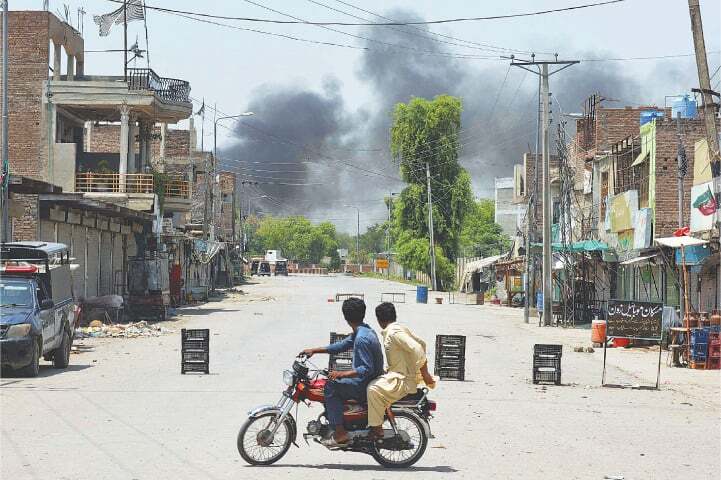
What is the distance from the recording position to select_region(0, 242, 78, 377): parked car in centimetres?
1847

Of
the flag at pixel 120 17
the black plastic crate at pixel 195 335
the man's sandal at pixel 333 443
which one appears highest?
the flag at pixel 120 17

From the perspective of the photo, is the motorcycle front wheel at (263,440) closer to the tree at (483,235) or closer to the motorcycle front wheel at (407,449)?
the motorcycle front wheel at (407,449)

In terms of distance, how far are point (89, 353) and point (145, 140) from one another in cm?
2792

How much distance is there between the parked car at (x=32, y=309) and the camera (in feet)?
60.6

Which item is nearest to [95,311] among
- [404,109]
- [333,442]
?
[333,442]

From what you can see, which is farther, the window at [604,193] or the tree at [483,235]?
the tree at [483,235]

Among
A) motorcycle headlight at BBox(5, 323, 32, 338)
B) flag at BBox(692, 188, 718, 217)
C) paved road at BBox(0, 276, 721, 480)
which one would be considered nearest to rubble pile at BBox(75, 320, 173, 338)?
paved road at BBox(0, 276, 721, 480)

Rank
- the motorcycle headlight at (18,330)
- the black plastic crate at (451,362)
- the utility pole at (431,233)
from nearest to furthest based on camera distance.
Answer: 1. the motorcycle headlight at (18,330)
2. the black plastic crate at (451,362)
3. the utility pole at (431,233)

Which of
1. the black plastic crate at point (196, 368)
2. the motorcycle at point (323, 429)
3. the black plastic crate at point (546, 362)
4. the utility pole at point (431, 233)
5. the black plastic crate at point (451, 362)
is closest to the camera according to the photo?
the motorcycle at point (323, 429)

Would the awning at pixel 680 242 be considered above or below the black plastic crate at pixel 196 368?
above

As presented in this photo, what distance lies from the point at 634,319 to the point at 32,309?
10.6 metres

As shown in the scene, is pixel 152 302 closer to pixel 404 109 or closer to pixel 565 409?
pixel 565 409

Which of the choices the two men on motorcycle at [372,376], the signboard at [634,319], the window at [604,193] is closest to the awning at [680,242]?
the signboard at [634,319]

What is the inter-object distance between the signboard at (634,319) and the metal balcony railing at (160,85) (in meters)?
31.5
